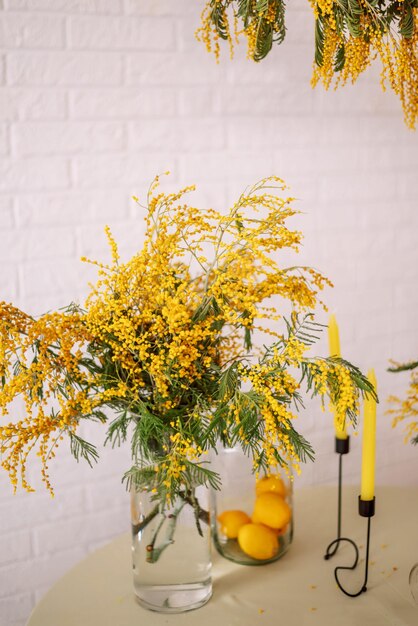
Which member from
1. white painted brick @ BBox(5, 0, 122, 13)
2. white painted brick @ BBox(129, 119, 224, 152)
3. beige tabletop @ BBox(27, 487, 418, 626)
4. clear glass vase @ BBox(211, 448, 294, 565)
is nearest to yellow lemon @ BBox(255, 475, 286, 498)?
clear glass vase @ BBox(211, 448, 294, 565)

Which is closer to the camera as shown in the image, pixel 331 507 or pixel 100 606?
pixel 100 606

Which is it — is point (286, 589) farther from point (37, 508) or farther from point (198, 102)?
point (198, 102)

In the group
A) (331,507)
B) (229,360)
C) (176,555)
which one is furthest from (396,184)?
(176,555)

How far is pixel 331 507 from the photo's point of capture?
4.44 ft

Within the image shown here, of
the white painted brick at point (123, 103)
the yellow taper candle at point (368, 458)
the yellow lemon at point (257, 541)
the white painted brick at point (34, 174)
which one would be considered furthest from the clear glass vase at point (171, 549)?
the white painted brick at point (123, 103)

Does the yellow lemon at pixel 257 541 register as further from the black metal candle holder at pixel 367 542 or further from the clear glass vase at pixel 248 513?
the black metal candle holder at pixel 367 542

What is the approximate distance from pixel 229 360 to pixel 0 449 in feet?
1.05

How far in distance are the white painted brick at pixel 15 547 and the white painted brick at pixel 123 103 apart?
0.92 metres

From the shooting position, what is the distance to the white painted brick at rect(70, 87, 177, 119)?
4.90ft

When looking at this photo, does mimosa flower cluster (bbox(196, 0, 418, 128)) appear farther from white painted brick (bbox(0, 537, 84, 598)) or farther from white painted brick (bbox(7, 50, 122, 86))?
white painted brick (bbox(0, 537, 84, 598))

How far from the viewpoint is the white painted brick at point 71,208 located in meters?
1.49

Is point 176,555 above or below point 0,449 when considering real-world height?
below

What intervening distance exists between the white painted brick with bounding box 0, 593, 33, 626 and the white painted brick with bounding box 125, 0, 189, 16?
1302 millimetres

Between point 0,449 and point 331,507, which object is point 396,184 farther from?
point 0,449
